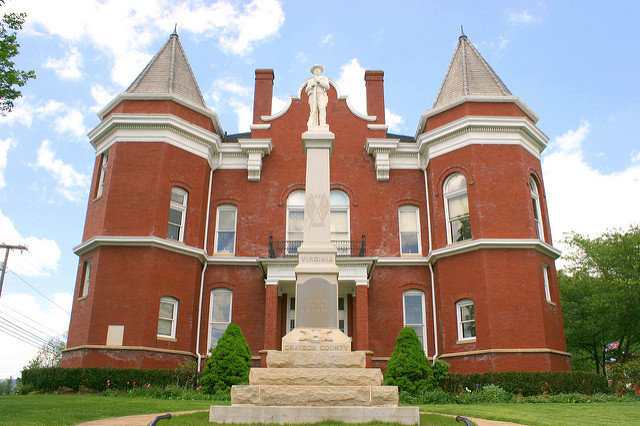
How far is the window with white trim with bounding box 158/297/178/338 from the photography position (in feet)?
64.2

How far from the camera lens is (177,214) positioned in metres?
21.4

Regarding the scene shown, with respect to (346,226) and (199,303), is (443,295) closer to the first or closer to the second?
(346,226)

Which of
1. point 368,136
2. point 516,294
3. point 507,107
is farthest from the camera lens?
point 368,136

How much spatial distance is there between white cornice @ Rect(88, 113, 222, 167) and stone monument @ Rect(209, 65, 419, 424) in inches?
392

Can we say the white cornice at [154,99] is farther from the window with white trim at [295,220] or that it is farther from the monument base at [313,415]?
the monument base at [313,415]

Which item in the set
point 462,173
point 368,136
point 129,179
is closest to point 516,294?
Answer: point 462,173

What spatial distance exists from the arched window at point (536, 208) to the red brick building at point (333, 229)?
64 millimetres

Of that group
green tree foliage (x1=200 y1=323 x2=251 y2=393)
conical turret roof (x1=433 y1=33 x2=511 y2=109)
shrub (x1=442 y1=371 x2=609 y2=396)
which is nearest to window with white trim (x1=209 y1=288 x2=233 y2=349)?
green tree foliage (x1=200 y1=323 x2=251 y2=393)

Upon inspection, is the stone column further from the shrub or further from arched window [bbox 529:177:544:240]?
arched window [bbox 529:177:544:240]

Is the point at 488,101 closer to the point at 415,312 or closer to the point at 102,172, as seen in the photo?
the point at 415,312

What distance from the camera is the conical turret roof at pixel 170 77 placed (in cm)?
2262

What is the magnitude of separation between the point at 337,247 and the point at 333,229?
1.00 metres

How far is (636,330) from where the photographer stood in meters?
22.8

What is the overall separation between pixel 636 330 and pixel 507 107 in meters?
11.0
